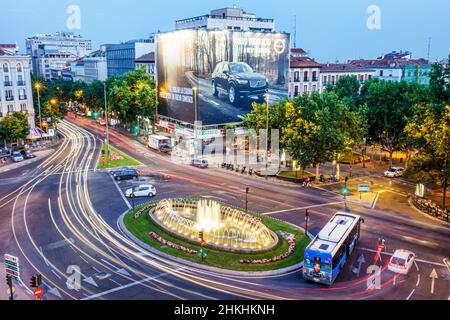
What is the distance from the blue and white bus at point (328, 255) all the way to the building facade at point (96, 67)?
151 m

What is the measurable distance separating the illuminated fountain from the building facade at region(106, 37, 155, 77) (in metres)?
97.0

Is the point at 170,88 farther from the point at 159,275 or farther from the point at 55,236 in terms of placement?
the point at 159,275

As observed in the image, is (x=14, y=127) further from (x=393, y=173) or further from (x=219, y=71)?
(x=393, y=173)

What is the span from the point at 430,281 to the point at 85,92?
12057 centimetres

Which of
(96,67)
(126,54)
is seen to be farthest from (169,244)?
(96,67)

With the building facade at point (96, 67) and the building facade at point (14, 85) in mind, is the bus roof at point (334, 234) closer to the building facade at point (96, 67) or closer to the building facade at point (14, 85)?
the building facade at point (14, 85)

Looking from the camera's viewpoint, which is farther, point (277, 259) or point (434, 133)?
point (434, 133)

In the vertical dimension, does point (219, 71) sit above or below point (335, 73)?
above

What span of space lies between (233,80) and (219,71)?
3153 millimetres

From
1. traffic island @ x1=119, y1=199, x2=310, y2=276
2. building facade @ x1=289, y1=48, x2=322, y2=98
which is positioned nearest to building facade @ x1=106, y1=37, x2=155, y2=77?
building facade @ x1=289, y1=48, x2=322, y2=98

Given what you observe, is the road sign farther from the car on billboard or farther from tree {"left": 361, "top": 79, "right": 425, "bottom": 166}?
the car on billboard

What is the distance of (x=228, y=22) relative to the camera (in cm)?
10356

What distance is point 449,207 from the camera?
4719 centimetres

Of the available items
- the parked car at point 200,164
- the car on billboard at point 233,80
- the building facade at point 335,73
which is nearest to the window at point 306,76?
the building facade at point 335,73
